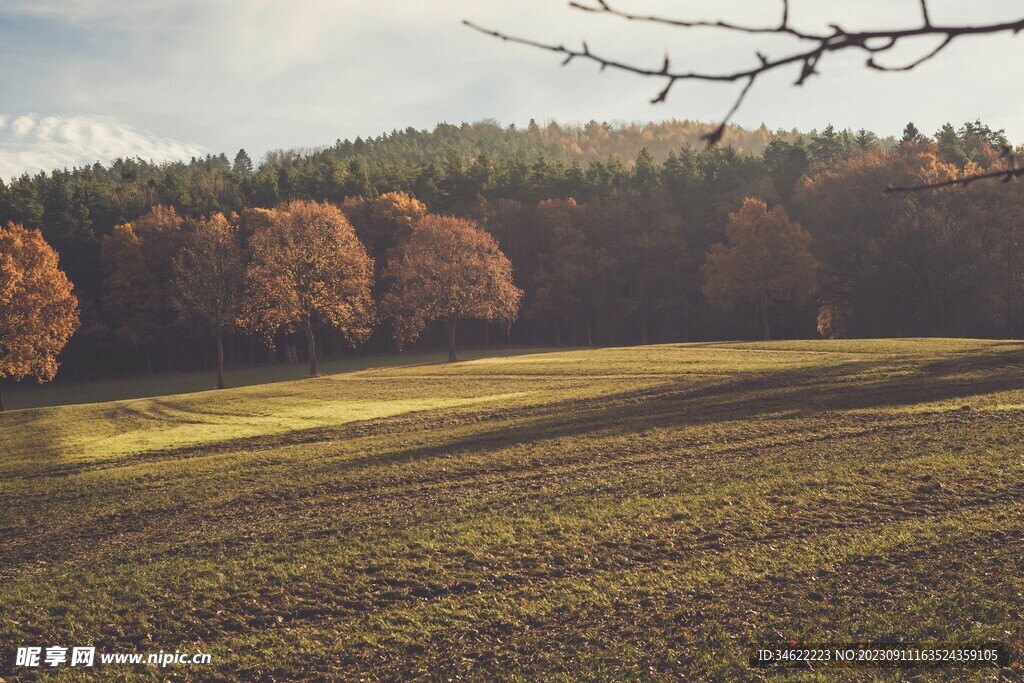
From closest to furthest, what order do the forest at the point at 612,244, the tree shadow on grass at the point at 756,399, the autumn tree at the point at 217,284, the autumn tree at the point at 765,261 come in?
the tree shadow on grass at the point at 756,399 < the autumn tree at the point at 217,284 < the forest at the point at 612,244 < the autumn tree at the point at 765,261

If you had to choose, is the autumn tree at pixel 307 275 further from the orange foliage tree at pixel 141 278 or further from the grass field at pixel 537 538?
the orange foliage tree at pixel 141 278

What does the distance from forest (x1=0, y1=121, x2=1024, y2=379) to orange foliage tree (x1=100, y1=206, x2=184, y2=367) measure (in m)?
0.24

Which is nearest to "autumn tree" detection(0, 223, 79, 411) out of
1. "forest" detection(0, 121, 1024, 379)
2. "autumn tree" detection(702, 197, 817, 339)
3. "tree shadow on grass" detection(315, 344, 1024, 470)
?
"forest" detection(0, 121, 1024, 379)

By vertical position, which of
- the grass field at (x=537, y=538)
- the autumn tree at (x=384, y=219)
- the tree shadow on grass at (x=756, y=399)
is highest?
the autumn tree at (x=384, y=219)

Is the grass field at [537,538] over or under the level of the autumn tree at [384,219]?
under

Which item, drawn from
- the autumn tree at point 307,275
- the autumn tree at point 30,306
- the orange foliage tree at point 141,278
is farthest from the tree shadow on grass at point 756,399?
the orange foliage tree at point 141,278

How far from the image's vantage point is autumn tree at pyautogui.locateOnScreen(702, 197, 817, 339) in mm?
74625

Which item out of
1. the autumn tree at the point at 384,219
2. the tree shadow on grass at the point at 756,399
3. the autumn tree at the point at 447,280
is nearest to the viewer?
the tree shadow on grass at the point at 756,399

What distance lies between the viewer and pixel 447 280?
62.6 m

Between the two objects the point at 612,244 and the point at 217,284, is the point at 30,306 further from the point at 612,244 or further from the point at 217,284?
the point at 612,244

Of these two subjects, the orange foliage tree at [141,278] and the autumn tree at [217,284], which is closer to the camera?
the autumn tree at [217,284]

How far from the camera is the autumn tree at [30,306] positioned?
48.6 meters

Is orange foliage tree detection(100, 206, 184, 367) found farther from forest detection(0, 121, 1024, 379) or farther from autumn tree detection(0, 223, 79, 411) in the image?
autumn tree detection(0, 223, 79, 411)

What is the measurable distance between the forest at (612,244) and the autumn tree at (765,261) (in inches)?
6.9
